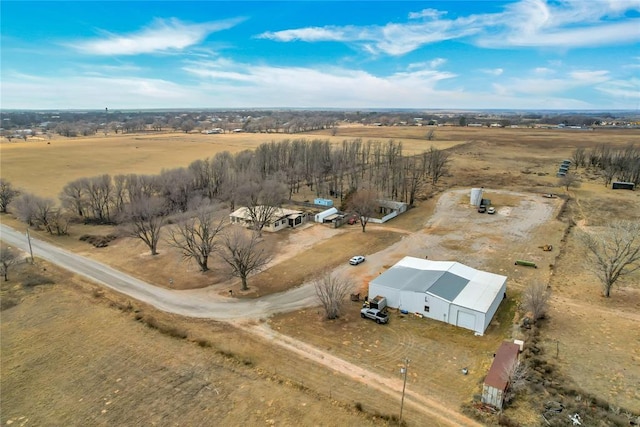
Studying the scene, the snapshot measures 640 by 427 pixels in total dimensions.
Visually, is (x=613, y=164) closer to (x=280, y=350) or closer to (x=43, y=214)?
(x=280, y=350)

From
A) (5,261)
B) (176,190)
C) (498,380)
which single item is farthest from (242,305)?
(176,190)

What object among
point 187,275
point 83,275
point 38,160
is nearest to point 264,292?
point 187,275

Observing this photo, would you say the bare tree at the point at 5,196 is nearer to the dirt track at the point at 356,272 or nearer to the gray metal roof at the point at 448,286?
the dirt track at the point at 356,272

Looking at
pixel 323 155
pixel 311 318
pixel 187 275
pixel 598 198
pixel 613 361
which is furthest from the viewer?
pixel 323 155

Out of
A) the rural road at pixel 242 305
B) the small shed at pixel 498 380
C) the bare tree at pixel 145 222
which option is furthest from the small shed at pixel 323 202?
the small shed at pixel 498 380

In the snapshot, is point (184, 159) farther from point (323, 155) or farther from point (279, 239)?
point (279, 239)

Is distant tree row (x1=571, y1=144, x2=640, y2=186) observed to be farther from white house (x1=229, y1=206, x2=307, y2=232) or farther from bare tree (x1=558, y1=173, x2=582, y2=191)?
white house (x1=229, y1=206, x2=307, y2=232)
